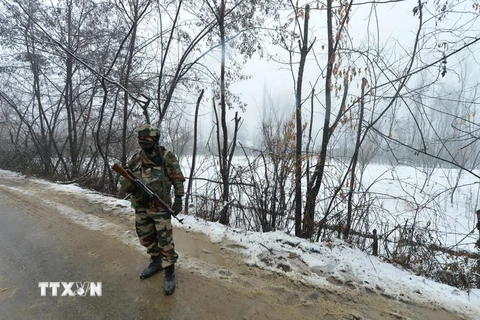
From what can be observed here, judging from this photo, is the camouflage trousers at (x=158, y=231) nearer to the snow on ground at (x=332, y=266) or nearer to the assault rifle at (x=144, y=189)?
the assault rifle at (x=144, y=189)

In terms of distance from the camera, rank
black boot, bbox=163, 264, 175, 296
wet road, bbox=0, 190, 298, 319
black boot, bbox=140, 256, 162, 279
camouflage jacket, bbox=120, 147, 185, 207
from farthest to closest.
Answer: black boot, bbox=140, 256, 162, 279 → camouflage jacket, bbox=120, 147, 185, 207 → black boot, bbox=163, 264, 175, 296 → wet road, bbox=0, 190, 298, 319

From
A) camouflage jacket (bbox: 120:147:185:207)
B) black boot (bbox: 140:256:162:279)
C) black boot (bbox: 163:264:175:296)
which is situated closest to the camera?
black boot (bbox: 163:264:175:296)

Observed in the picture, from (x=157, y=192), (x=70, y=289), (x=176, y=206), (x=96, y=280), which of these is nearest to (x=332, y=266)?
(x=176, y=206)

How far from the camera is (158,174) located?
7.55 ft

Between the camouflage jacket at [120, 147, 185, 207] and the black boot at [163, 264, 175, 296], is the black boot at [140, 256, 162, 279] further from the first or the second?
the camouflage jacket at [120, 147, 185, 207]

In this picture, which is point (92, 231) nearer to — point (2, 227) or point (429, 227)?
point (2, 227)

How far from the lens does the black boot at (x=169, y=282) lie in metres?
2.16

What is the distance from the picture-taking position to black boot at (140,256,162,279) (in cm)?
238

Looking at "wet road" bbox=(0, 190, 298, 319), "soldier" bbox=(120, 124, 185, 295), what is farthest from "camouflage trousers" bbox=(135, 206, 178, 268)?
"wet road" bbox=(0, 190, 298, 319)

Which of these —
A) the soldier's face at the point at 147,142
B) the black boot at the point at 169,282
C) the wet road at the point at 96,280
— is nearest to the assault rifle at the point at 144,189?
the soldier's face at the point at 147,142

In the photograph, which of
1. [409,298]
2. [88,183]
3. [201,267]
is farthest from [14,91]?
[409,298]

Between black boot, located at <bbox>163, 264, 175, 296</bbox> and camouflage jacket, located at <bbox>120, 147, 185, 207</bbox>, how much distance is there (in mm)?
731

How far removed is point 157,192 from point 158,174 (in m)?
0.20

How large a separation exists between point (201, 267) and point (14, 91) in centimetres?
1367
